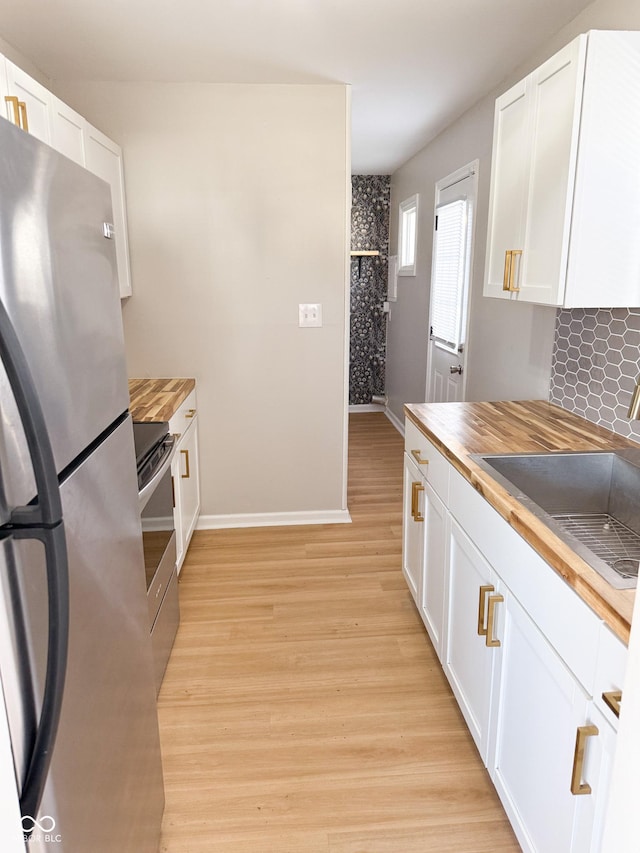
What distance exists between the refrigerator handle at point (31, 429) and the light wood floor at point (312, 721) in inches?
51.0

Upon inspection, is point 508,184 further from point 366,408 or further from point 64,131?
point 366,408

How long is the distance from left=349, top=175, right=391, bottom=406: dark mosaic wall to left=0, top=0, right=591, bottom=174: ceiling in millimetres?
2691

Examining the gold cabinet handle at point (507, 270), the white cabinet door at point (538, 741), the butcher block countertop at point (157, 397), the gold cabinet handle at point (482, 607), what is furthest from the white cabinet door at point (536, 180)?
the butcher block countertop at point (157, 397)

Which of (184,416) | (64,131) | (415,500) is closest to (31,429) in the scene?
(415,500)

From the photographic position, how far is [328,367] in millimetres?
3381

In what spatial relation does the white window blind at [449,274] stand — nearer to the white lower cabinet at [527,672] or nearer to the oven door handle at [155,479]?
the white lower cabinet at [527,672]

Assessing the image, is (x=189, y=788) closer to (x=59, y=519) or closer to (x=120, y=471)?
(x=120, y=471)

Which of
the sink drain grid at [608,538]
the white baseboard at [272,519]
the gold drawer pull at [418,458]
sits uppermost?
the gold drawer pull at [418,458]

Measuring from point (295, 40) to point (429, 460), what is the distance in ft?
5.96

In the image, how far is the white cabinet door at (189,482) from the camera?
284cm

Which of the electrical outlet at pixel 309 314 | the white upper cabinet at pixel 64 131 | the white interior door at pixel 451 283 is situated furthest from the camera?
the white interior door at pixel 451 283

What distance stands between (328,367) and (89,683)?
101 inches

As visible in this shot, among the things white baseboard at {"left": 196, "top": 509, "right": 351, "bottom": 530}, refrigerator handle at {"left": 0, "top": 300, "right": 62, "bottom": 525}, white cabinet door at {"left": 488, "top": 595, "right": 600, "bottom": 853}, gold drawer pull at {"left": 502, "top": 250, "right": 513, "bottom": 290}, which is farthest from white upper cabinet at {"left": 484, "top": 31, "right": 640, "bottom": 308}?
white baseboard at {"left": 196, "top": 509, "right": 351, "bottom": 530}

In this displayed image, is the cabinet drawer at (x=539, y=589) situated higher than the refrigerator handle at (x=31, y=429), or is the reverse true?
the refrigerator handle at (x=31, y=429)
